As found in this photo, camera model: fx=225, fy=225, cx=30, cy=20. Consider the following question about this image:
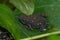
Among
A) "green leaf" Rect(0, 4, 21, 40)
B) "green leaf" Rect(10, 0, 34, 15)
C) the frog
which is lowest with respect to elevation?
the frog

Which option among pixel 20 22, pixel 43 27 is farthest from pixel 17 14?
pixel 43 27

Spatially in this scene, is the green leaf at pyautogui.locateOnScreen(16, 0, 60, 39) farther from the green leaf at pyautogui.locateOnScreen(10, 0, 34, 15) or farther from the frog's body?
the green leaf at pyautogui.locateOnScreen(10, 0, 34, 15)

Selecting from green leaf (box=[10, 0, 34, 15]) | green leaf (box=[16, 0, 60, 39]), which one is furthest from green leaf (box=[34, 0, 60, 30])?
green leaf (box=[10, 0, 34, 15])

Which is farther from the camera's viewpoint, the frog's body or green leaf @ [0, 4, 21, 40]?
the frog's body

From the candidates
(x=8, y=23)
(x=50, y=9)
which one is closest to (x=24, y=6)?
(x=8, y=23)

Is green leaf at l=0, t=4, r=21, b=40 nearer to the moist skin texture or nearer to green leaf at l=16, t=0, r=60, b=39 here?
the moist skin texture

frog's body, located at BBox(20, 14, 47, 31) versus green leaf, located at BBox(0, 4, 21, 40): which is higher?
green leaf, located at BBox(0, 4, 21, 40)

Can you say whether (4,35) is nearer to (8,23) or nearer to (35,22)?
(8,23)

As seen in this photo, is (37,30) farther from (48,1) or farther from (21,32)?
(48,1)
